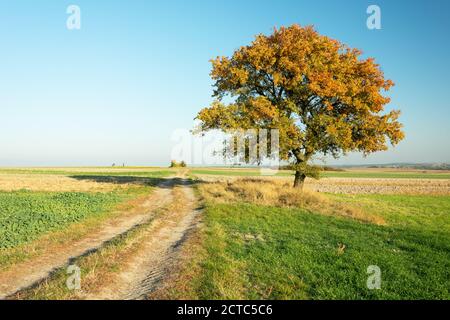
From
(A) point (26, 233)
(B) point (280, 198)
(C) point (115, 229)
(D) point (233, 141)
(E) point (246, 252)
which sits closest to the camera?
(E) point (246, 252)

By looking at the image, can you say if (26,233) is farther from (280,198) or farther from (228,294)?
(280,198)

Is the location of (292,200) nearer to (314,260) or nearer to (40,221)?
(314,260)

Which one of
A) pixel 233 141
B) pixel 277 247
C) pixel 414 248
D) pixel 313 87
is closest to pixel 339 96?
pixel 313 87

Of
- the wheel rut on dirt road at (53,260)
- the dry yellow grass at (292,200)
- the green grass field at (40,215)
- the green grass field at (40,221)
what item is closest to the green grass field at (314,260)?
the dry yellow grass at (292,200)

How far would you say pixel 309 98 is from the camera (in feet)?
105

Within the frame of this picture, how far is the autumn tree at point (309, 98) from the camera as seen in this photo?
29.4 metres

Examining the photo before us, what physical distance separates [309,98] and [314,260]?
22403 millimetres

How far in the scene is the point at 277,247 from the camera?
44.8 feet

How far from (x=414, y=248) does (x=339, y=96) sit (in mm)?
17815

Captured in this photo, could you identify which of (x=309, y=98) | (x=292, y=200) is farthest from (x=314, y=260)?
(x=309, y=98)

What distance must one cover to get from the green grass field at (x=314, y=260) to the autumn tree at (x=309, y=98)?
11356mm

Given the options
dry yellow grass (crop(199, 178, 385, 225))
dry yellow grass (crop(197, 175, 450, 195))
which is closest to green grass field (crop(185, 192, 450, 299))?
dry yellow grass (crop(199, 178, 385, 225))

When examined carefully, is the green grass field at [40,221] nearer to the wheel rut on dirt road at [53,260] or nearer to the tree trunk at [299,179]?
the wheel rut on dirt road at [53,260]

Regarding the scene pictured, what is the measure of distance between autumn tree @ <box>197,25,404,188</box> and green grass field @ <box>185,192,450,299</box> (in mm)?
11356
